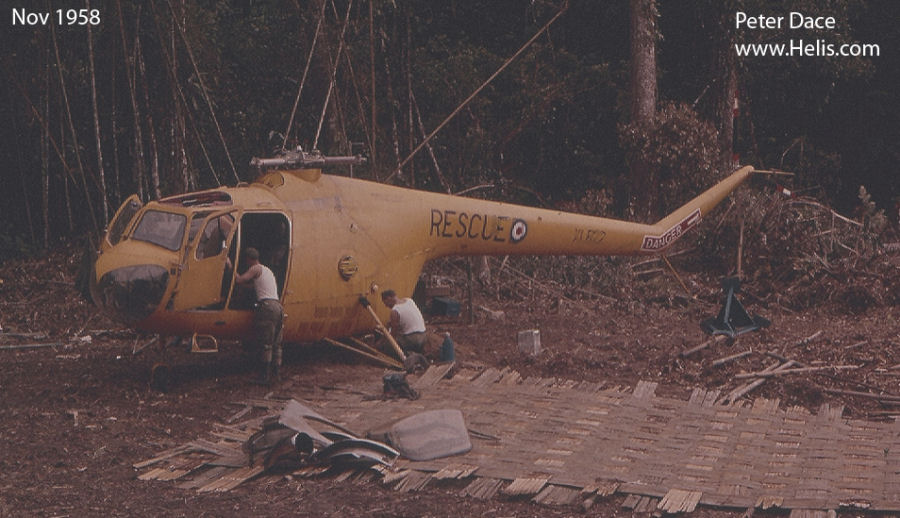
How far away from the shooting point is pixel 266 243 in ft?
37.0

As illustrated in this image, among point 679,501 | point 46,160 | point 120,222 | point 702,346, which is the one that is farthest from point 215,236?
point 46,160

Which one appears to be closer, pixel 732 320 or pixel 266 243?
pixel 266 243

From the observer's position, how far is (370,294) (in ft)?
38.2

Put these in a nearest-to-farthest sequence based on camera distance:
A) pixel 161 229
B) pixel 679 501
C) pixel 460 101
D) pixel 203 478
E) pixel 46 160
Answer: pixel 679 501 < pixel 203 478 < pixel 161 229 < pixel 46 160 < pixel 460 101

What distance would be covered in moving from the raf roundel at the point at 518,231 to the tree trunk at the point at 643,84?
6.46m

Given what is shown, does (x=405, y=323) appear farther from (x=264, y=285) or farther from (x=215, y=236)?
(x=215, y=236)

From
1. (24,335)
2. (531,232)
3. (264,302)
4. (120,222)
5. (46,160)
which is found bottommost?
(24,335)

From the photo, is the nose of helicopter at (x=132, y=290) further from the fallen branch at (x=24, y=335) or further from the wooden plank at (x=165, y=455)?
the fallen branch at (x=24, y=335)

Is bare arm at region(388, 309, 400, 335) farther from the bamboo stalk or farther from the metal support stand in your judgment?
the metal support stand

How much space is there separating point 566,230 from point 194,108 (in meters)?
7.64

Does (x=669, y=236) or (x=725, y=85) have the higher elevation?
(x=725, y=85)

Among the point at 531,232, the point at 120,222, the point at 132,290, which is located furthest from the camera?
the point at 531,232

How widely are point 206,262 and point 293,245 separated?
89 centimetres

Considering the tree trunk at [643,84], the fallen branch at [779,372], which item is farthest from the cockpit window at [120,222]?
the tree trunk at [643,84]
